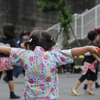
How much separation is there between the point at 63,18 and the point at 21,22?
428 cm

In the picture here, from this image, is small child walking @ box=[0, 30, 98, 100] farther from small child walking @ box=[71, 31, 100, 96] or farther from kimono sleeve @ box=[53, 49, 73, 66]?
small child walking @ box=[71, 31, 100, 96]

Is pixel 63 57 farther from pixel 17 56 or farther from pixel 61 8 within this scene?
pixel 61 8

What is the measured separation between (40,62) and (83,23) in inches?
630

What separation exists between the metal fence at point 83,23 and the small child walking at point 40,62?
15484 millimetres

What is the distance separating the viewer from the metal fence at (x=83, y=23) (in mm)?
19375

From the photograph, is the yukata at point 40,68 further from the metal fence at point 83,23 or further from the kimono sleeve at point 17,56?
the metal fence at point 83,23

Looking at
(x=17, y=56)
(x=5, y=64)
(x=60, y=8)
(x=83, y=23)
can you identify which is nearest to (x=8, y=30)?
(x=5, y=64)

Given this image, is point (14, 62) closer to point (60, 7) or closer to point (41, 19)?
point (60, 7)

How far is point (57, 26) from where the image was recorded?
19297mm

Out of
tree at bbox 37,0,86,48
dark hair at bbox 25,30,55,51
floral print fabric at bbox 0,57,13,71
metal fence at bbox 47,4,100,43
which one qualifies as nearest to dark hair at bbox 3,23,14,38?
floral print fabric at bbox 0,57,13,71

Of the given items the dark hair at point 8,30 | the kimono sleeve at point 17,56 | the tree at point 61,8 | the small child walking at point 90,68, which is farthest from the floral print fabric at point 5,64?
the tree at point 61,8

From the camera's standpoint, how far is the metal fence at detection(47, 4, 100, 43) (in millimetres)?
19375

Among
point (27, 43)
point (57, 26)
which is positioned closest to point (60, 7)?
point (57, 26)

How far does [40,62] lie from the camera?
375 cm
